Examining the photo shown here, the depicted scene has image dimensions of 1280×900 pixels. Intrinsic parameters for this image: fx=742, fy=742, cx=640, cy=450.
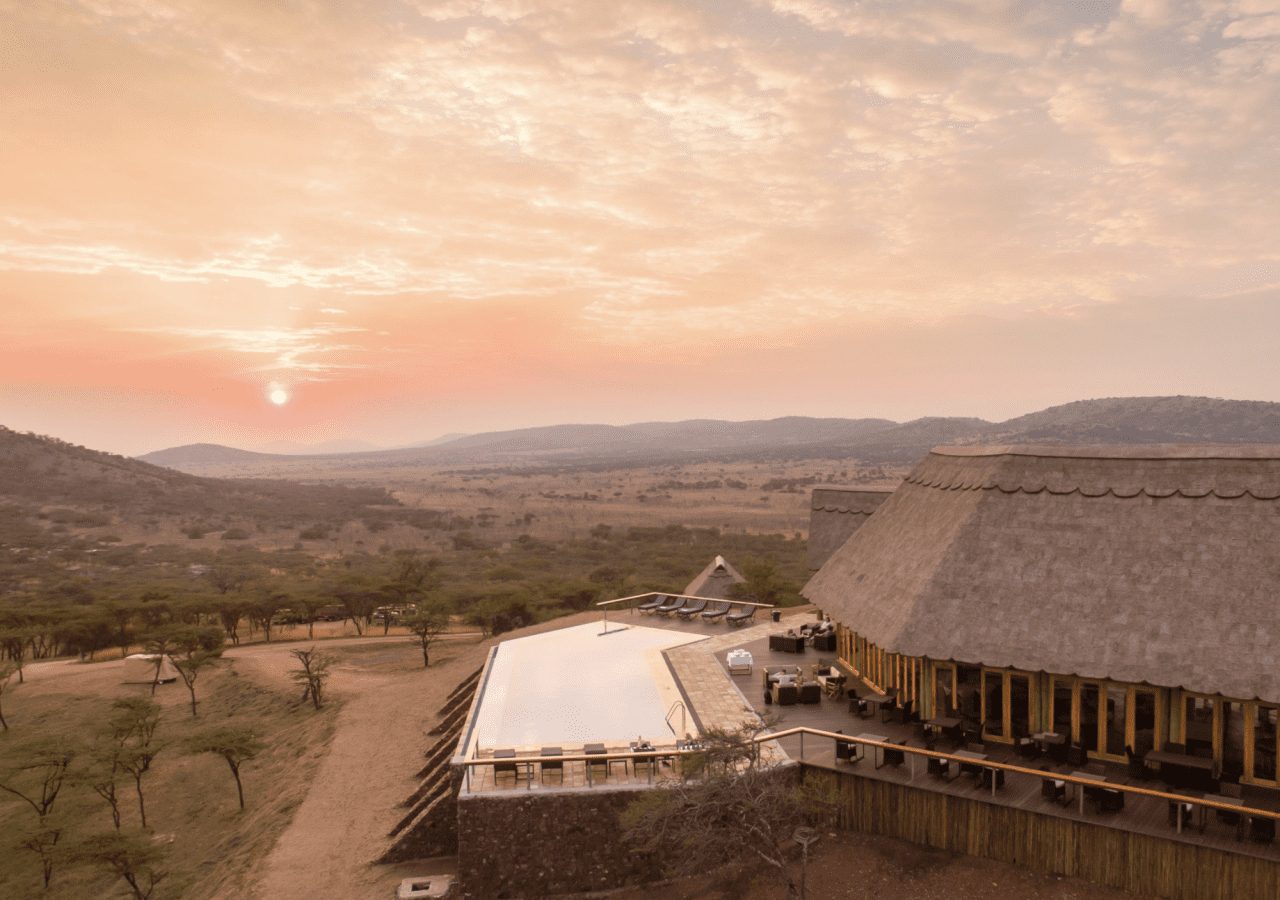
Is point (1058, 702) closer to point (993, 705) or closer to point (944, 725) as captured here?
point (993, 705)

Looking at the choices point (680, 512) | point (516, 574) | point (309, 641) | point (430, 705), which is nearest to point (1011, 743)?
point (430, 705)

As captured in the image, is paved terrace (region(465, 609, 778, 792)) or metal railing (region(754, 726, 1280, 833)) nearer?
metal railing (region(754, 726, 1280, 833))

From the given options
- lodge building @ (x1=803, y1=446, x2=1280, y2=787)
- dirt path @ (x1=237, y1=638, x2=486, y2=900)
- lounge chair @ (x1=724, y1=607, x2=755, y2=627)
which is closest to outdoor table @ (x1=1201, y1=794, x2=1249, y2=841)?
lodge building @ (x1=803, y1=446, x2=1280, y2=787)

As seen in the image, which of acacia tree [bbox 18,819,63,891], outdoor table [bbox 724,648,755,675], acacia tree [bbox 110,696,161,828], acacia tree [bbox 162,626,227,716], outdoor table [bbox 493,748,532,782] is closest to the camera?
outdoor table [bbox 493,748,532,782]

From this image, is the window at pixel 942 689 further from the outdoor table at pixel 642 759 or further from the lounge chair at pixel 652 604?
the lounge chair at pixel 652 604

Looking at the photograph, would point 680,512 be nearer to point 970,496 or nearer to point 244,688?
point 244,688

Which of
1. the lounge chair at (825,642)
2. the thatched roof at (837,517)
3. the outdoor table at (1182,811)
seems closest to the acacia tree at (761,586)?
the thatched roof at (837,517)

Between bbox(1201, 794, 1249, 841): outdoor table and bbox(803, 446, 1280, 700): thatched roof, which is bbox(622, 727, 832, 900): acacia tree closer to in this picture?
bbox(803, 446, 1280, 700): thatched roof

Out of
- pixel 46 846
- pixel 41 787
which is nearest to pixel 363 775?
pixel 46 846
